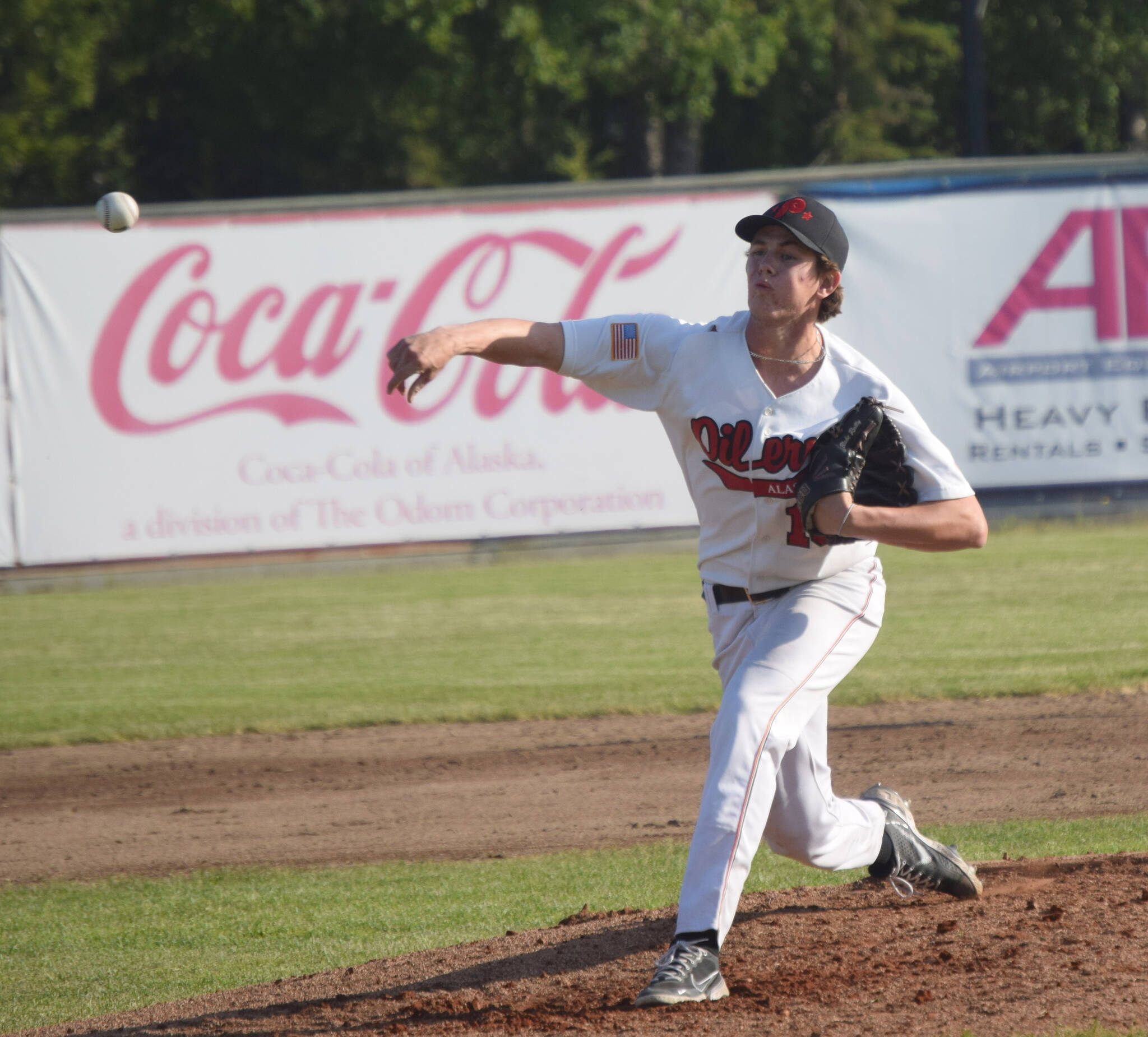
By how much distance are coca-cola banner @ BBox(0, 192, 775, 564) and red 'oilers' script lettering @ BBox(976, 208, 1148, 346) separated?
9.11 feet

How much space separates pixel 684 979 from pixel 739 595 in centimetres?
102

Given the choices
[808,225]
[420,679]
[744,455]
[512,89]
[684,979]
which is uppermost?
[512,89]

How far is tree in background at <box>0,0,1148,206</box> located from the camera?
79.1 ft

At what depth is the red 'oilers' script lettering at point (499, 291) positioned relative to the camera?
13.6 metres


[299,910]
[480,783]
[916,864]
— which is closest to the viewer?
[916,864]

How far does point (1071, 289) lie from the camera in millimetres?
14195

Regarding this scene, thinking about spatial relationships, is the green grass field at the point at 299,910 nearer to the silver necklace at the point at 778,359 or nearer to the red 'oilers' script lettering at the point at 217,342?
the silver necklace at the point at 778,359

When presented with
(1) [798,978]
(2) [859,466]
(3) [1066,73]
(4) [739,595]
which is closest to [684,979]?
(1) [798,978]

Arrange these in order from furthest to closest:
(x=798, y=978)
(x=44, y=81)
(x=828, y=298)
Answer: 1. (x=44, y=81)
2. (x=828, y=298)
3. (x=798, y=978)

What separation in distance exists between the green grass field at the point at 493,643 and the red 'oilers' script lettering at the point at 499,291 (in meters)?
1.59

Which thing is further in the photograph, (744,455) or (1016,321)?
(1016,321)

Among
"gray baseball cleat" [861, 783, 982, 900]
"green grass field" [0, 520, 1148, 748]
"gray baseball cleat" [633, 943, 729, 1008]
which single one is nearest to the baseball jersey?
"gray baseball cleat" [861, 783, 982, 900]

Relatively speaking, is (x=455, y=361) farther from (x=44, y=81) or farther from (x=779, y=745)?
(x=44, y=81)

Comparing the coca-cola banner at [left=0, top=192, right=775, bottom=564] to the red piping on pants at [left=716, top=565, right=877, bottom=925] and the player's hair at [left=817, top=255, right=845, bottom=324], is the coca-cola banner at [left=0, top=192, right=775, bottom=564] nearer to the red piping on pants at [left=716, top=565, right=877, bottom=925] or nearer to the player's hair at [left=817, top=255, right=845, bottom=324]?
the player's hair at [left=817, top=255, right=845, bottom=324]
